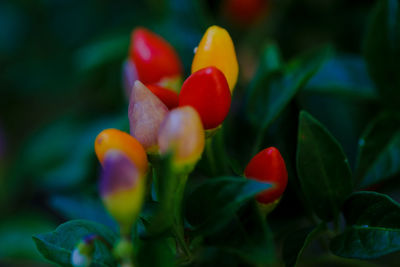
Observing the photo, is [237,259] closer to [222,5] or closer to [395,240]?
[395,240]

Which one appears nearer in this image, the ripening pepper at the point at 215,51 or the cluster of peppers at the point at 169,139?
the cluster of peppers at the point at 169,139

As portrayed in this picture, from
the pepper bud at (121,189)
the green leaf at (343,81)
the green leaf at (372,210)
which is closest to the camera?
the pepper bud at (121,189)

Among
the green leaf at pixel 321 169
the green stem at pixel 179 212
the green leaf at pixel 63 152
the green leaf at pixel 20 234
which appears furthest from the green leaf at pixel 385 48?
the green leaf at pixel 20 234

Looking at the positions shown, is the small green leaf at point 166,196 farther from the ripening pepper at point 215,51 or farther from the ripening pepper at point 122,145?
the ripening pepper at point 215,51

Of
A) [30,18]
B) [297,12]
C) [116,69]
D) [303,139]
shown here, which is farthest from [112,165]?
[30,18]

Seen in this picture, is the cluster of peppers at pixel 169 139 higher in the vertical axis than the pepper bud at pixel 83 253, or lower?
higher

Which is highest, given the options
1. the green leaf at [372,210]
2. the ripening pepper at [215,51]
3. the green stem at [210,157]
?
the ripening pepper at [215,51]

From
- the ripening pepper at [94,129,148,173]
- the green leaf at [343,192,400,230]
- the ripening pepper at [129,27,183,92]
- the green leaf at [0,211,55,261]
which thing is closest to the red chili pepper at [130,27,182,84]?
the ripening pepper at [129,27,183,92]
